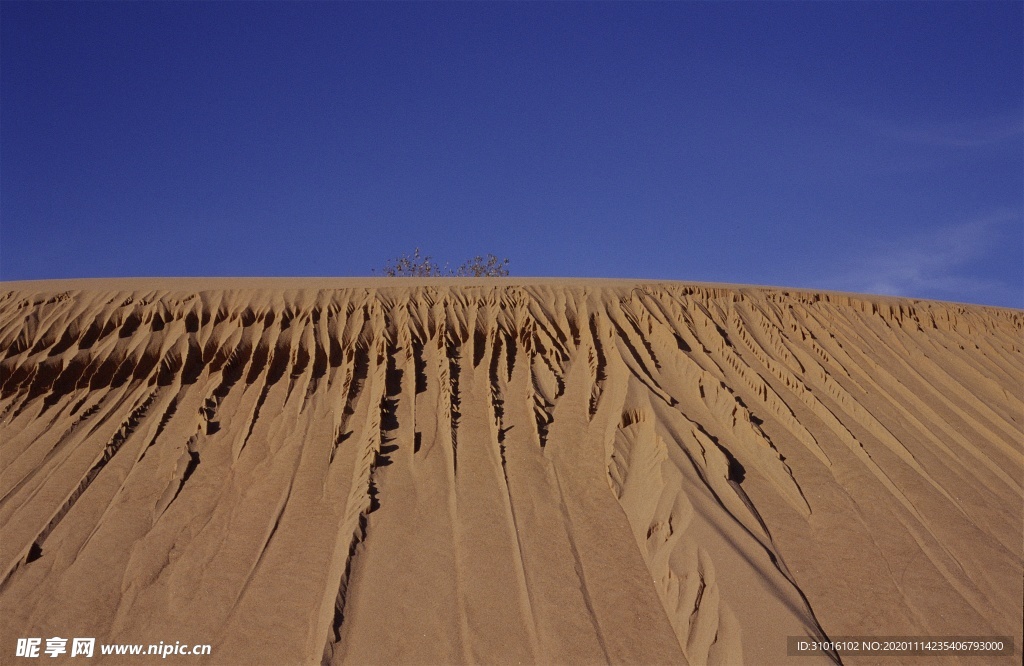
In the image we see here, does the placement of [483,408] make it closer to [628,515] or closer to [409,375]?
[409,375]

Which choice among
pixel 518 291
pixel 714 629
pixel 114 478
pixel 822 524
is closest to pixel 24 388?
pixel 114 478

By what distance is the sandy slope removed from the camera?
6.12m

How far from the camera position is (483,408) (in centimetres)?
887

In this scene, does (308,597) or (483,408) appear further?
(483,408)

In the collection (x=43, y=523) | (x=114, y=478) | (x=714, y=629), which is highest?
(x=114, y=478)

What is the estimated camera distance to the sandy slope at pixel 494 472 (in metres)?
6.12

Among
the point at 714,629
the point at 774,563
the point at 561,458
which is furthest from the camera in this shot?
the point at 561,458

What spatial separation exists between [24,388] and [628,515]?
753cm

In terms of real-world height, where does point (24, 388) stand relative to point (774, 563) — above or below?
above

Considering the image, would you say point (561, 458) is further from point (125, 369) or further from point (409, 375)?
point (125, 369)

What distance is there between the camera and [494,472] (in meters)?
7.82

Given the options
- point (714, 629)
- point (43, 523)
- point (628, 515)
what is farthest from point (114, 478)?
point (714, 629)

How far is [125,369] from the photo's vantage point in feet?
31.3

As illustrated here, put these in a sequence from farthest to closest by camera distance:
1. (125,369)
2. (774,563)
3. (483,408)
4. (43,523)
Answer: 1. (125,369)
2. (483,408)
3. (43,523)
4. (774,563)
